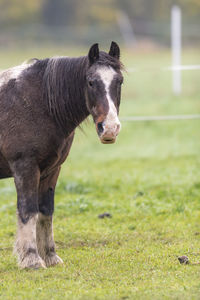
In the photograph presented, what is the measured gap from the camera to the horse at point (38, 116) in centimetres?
481

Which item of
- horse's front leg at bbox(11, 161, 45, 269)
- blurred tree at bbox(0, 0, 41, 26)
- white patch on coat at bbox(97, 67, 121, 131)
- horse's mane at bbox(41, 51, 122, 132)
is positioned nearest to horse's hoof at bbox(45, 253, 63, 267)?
horse's front leg at bbox(11, 161, 45, 269)

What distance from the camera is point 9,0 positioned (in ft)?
129

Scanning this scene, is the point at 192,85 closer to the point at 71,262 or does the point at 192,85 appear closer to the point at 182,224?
the point at 182,224

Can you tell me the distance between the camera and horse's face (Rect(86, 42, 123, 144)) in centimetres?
446

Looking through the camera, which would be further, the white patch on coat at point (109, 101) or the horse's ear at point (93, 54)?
the horse's ear at point (93, 54)

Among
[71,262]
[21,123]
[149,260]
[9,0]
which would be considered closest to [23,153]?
[21,123]

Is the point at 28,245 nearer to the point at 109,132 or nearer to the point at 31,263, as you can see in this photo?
the point at 31,263

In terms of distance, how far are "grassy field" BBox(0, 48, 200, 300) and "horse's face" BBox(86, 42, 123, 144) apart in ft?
3.82

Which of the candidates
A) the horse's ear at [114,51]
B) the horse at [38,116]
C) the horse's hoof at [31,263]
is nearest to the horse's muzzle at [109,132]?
the horse at [38,116]

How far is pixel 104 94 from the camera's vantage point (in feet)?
15.1

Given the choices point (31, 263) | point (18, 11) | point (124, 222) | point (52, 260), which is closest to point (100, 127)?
point (31, 263)

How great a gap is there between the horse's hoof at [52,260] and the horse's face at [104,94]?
1.32m

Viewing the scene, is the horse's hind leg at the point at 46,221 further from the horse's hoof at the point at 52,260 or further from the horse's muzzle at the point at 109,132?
the horse's muzzle at the point at 109,132

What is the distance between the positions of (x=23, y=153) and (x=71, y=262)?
1.13 metres
